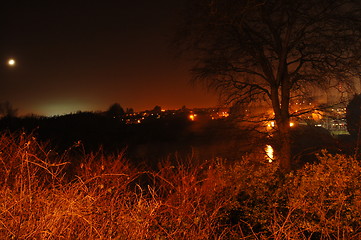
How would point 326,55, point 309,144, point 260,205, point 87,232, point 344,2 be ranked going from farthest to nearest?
point 309,144, point 326,55, point 344,2, point 260,205, point 87,232

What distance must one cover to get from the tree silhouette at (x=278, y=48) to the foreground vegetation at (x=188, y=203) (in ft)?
8.79

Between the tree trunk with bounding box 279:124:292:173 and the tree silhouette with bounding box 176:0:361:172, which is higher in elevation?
the tree silhouette with bounding box 176:0:361:172

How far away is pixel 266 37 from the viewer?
12688 millimetres

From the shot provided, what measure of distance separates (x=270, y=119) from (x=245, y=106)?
976 millimetres

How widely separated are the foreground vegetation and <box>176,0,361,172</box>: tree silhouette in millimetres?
2680

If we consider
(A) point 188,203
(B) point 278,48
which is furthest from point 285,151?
(A) point 188,203

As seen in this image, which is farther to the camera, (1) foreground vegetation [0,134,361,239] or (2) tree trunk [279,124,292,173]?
(2) tree trunk [279,124,292,173]

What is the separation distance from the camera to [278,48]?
12.7m

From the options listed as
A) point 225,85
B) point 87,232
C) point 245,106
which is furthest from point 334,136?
point 87,232

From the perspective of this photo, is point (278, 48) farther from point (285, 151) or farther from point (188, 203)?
point (188, 203)

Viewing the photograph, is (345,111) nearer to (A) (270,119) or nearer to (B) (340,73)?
(B) (340,73)

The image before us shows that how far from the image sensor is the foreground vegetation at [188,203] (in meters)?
4.86

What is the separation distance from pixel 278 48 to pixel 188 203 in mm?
8652

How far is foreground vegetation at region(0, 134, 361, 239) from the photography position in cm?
486
